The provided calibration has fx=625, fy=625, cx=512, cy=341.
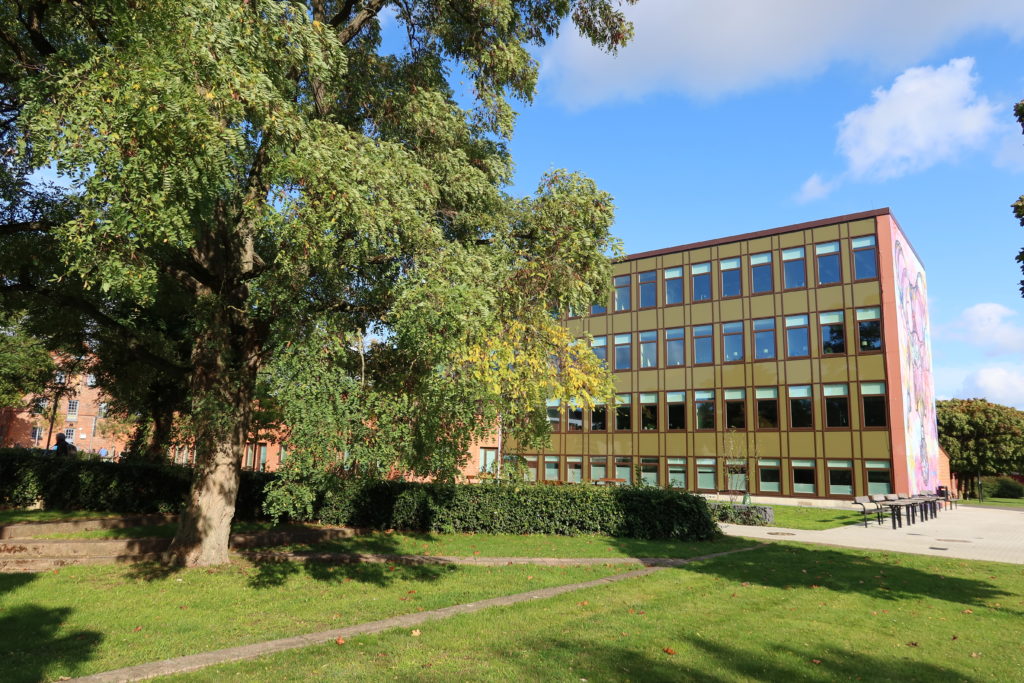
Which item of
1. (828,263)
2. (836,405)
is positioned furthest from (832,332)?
(836,405)

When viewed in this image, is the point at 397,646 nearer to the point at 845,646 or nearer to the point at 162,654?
the point at 162,654

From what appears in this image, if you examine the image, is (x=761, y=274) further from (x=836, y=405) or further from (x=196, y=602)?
(x=196, y=602)

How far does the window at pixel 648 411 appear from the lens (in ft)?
129

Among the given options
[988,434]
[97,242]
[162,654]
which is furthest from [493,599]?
[988,434]

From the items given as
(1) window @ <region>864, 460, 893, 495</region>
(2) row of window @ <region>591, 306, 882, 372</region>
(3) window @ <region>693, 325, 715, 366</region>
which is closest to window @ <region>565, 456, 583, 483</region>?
(2) row of window @ <region>591, 306, 882, 372</region>

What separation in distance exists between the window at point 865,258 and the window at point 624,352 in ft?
44.6

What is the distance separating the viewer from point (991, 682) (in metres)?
6.24

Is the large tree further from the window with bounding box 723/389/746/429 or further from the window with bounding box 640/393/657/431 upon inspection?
the window with bounding box 640/393/657/431

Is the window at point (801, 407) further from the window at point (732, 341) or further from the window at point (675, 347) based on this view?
the window at point (675, 347)

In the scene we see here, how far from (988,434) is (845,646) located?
56978 mm

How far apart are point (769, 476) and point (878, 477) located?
526cm

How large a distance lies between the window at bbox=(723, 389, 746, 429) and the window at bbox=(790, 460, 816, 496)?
3494mm

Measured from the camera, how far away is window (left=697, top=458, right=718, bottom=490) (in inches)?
1428

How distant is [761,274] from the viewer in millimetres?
36344
